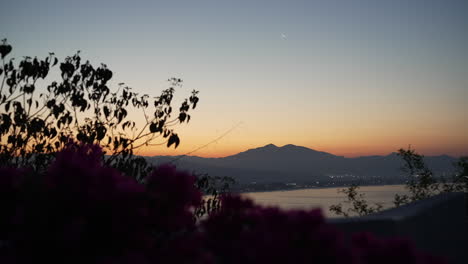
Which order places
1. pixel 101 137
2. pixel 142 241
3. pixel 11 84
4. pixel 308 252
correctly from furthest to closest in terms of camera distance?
pixel 101 137 < pixel 11 84 < pixel 142 241 < pixel 308 252

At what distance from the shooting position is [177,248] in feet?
3.44

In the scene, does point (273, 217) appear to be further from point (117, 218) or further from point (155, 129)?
point (155, 129)

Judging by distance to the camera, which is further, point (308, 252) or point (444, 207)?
point (444, 207)

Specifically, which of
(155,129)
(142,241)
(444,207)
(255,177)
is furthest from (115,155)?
(255,177)

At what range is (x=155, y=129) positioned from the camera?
20.0ft

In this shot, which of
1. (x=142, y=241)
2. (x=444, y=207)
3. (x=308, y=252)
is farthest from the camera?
(x=444, y=207)

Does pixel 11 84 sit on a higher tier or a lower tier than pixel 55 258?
higher

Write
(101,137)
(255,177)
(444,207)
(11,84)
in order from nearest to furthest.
→ (444,207), (11,84), (101,137), (255,177)

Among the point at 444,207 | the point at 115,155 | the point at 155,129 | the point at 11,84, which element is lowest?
the point at 444,207

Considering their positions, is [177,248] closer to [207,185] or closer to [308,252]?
[308,252]

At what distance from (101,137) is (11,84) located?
4.61 feet

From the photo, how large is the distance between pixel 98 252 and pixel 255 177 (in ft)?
456

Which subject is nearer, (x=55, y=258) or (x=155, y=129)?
(x=55, y=258)

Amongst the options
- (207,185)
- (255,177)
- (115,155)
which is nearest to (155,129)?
(115,155)
